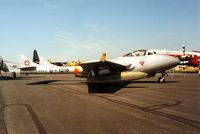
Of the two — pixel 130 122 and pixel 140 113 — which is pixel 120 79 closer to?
pixel 140 113

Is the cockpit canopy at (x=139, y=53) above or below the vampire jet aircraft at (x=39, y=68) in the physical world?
above

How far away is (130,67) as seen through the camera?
1720 centimetres

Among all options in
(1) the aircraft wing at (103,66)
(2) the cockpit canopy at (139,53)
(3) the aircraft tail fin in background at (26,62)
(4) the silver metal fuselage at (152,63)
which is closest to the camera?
(1) the aircraft wing at (103,66)

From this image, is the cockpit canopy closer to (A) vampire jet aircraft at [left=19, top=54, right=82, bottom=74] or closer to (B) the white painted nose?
(B) the white painted nose

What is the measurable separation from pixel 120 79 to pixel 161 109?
8.21 metres

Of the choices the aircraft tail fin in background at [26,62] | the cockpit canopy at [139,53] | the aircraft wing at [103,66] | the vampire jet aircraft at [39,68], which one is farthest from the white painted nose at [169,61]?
the aircraft tail fin in background at [26,62]

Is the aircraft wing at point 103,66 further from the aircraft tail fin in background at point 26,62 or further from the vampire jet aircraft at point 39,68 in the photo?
the aircraft tail fin in background at point 26,62

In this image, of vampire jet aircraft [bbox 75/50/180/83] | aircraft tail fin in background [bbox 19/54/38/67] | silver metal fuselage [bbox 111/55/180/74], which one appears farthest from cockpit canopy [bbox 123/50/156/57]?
aircraft tail fin in background [bbox 19/54/38/67]

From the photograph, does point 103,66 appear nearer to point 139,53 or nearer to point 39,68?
point 139,53

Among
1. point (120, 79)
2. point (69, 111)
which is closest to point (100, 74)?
point (120, 79)

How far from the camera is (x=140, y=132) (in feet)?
15.6

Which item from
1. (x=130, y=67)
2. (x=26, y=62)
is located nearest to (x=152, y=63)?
(x=130, y=67)

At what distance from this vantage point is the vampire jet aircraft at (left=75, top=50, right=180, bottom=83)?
15289mm

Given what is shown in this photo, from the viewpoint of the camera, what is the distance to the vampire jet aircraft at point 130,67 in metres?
15.3
